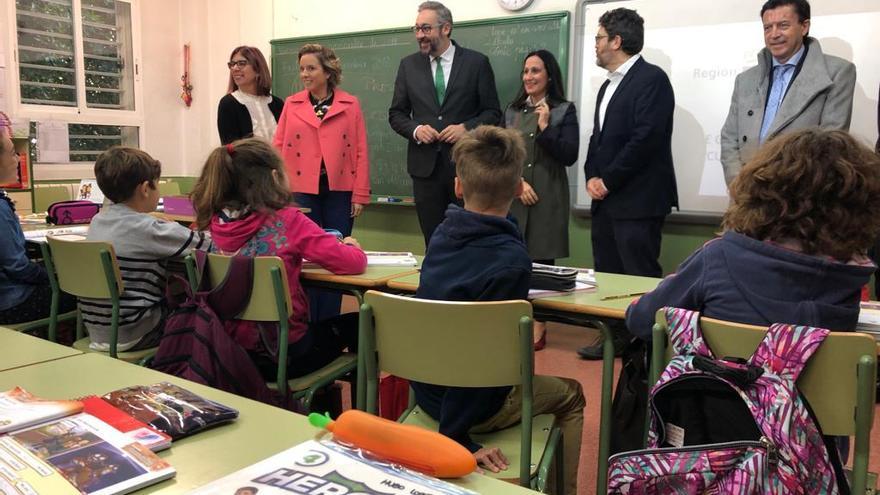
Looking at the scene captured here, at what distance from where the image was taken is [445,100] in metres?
3.88

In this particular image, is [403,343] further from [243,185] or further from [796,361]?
[243,185]

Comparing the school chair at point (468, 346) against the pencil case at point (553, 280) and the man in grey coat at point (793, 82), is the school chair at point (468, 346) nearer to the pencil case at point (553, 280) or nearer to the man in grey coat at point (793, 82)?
the pencil case at point (553, 280)

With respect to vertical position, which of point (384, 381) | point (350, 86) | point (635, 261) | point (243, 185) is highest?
point (350, 86)

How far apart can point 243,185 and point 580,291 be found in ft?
3.67

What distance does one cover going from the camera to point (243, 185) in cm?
221

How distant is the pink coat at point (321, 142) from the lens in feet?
12.3

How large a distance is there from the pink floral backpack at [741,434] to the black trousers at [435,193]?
278cm

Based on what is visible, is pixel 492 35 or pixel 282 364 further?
pixel 492 35

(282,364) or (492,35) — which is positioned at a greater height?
(492,35)

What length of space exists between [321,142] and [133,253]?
1.53 m

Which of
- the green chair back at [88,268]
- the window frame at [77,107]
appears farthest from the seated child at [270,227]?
the window frame at [77,107]

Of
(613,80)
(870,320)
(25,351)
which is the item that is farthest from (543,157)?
(25,351)

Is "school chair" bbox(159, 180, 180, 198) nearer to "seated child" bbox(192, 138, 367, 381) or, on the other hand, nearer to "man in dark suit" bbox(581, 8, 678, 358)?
"seated child" bbox(192, 138, 367, 381)

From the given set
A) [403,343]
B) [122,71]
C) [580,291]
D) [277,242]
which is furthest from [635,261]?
[122,71]
